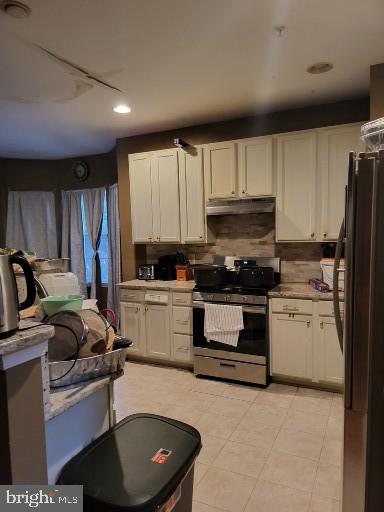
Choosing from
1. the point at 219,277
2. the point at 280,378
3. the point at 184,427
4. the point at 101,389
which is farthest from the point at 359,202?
the point at 280,378

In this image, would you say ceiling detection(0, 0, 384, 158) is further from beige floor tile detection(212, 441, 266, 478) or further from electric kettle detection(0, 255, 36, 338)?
beige floor tile detection(212, 441, 266, 478)

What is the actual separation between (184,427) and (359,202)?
115 cm

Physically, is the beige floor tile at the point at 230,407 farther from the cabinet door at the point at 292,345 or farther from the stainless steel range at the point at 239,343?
the cabinet door at the point at 292,345

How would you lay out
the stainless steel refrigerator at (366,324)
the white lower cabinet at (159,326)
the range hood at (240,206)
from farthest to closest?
the white lower cabinet at (159,326) < the range hood at (240,206) < the stainless steel refrigerator at (366,324)

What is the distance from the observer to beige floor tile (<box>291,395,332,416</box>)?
9.25 ft

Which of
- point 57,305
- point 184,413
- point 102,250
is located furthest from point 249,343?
point 102,250

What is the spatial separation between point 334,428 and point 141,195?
9.79ft

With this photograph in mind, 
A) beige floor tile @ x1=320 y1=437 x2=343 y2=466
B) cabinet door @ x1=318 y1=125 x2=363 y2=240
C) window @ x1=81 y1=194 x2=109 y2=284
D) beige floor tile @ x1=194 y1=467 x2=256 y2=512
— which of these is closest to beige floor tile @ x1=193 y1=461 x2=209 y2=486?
beige floor tile @ x1=194 y1=467 x2=256 y2=512

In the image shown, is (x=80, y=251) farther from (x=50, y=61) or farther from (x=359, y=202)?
(x=359, y=202)

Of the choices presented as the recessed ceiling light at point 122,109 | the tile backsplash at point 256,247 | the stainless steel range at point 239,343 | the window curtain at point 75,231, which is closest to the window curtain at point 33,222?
the window curtain at point 75,231

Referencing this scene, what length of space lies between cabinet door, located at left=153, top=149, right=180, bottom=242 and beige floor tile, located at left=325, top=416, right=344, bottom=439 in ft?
7.47

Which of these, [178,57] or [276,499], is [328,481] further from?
[178,57]

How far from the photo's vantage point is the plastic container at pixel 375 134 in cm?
167

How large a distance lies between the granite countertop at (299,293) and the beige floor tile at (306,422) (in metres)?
0.96
